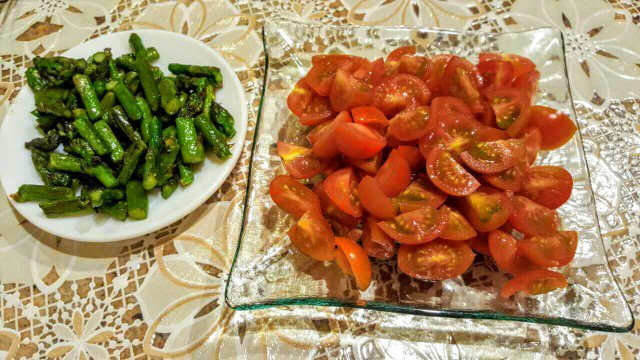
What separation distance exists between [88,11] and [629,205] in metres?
3.52

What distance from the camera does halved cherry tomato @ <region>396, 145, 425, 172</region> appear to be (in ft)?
6.39

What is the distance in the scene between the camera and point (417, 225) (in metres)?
1.78

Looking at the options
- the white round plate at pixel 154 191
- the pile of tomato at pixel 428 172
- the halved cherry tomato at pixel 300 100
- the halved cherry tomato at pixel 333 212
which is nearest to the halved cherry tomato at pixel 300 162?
the pile of tomato at pixel 428 172

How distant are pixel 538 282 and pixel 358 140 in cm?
89

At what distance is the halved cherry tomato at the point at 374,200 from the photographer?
1790mm

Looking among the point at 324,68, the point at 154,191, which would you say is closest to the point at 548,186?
the point at 324,68

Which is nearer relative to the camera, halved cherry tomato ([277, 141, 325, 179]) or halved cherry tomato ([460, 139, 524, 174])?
halved cherry tomato ([460, 139, 524, 174])

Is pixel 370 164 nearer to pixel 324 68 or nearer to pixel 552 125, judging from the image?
pixel 324 68

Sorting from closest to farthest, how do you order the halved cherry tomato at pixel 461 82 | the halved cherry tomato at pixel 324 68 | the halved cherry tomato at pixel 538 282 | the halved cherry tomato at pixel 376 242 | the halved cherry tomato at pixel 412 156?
1. the halved cherry tomato at pixel 538 282
2. the halved cherry tomato at pixel 376 242
3. the halved cherry tomato at pixel 412 156
4. the halved cherry tomato at pixel 461 82
5. the halved cherry tomato at pixel 324 68

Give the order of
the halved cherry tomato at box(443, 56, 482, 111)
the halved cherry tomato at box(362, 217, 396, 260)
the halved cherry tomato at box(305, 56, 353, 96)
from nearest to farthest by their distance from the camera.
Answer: the halved cherry tomato at box(362, 217, 396, 260), the halved cherry tomato at box(443, 56, 482, 111), the halved cherry tomato at box(305, 56, 353, 96)

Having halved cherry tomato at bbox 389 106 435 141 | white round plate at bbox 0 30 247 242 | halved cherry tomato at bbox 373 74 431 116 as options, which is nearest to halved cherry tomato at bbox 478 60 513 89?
halved cherry tomato at bbox 373 74 431 116

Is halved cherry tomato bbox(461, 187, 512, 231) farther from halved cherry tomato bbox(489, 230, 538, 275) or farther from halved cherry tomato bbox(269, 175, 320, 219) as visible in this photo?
halved cherry tomato bbox(269, 175, 320, 219)

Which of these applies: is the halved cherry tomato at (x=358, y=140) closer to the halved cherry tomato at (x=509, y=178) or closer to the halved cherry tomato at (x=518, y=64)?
the halved cherry tomato at (x=509, y=178)

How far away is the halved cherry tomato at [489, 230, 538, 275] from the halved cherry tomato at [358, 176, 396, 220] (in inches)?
16.3
